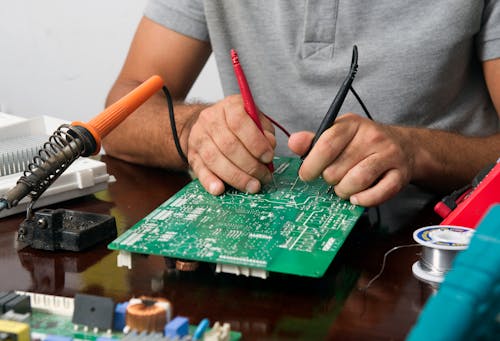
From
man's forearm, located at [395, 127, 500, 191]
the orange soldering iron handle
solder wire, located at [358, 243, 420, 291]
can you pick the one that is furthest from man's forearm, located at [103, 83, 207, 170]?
solder wire, located at [358, 243, 420, 291]

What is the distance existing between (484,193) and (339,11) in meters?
0.73

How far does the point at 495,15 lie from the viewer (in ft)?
5.01

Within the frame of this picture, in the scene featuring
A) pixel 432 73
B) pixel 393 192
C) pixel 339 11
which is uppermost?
pixel 339 11

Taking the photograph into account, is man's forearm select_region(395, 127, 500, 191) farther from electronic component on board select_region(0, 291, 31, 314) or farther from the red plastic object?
electronic component on board select_region(0, 291, 31, 314)

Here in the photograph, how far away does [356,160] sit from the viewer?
1148mm

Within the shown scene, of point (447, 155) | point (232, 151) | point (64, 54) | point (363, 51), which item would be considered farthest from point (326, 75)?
point (64, 54)

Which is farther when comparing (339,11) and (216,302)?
(339,11)

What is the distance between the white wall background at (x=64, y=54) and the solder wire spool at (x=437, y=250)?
198 centimetres

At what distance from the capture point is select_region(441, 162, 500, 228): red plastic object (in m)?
1.01

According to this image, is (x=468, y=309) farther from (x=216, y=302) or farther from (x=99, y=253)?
(x=99, y=253)

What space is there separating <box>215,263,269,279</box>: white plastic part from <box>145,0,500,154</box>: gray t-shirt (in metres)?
0.84

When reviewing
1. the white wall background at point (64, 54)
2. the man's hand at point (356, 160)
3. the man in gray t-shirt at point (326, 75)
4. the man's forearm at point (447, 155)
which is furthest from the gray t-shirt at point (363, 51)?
the white wall background at point (64, 54)

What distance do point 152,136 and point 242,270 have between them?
0.73 metres

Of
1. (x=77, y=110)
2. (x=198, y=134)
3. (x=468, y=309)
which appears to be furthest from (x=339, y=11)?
(x=77, y=110)
